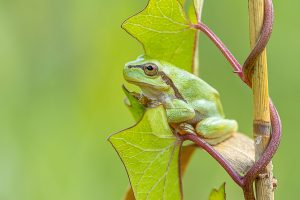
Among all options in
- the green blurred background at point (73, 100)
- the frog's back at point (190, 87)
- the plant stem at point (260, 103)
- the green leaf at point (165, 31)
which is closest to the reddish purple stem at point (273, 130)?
the plant stem at point (260, 103)

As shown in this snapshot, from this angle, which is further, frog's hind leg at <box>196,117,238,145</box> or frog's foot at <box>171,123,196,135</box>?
frog's hind leg at <box>196,117,238,145</box>

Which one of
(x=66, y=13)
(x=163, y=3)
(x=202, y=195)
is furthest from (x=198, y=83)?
(x=66, y=13)

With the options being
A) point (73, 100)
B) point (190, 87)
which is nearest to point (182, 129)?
point (190, 87)

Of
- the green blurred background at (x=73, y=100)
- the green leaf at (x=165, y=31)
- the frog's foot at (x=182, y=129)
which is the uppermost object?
the green leaf at (x=165, y=31)

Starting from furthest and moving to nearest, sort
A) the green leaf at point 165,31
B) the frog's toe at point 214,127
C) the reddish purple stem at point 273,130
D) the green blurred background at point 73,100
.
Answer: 1. the green blurred background at point 73,100
2. the frog's toe at point 214,127
3. the green leaf at point 165,31
4. the reddish purple stem at point 273,130

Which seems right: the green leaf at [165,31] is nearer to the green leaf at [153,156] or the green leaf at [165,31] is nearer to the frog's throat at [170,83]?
the green leaf at [153,156]

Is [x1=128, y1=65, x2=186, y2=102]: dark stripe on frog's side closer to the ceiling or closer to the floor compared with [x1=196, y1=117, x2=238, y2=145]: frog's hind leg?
closer to the ceiling

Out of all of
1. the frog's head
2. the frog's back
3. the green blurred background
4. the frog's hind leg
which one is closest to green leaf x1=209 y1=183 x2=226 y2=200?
the frog's hind leg

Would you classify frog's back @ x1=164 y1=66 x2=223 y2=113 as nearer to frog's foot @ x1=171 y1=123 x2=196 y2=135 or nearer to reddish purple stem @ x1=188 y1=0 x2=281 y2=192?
frog's foot @ x1=171 y1=123 x2=196 y2=135
